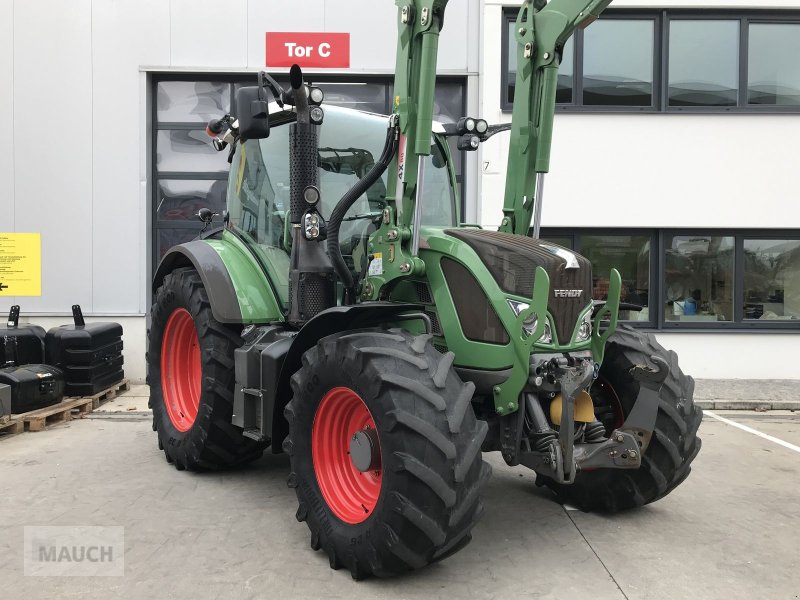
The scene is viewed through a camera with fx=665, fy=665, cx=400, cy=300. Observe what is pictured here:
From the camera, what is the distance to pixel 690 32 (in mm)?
8898

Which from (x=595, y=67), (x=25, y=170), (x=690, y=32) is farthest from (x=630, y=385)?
(x=25, y=170)

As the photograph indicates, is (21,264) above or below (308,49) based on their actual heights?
below

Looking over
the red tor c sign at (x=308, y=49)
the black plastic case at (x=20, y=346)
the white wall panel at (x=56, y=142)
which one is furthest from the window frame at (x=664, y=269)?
the black plastic case at (x=20, y=346)

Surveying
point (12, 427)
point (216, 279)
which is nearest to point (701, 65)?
point (216, 279)

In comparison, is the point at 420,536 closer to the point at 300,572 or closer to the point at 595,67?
the point at 300,572

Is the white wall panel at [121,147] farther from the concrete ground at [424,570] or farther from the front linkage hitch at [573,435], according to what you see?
the front linkage hitch at [573,435]

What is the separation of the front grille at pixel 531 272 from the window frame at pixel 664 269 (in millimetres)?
5538

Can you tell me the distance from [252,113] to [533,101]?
5.57 feet

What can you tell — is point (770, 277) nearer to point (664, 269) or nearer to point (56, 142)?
point (664, 269)

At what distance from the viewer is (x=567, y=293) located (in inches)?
134

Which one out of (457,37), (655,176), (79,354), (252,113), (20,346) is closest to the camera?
(252,113)

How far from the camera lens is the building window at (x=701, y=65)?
887cm

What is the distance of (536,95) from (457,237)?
45.1 inches

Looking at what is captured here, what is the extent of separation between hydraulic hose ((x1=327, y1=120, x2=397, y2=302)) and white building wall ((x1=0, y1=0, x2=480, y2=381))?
208 inches
